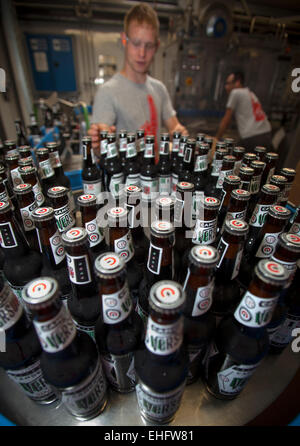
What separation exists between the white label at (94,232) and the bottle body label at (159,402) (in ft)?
1.57

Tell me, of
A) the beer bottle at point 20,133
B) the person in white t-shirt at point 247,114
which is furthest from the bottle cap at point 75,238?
the person in white t-shirt at point 247,114

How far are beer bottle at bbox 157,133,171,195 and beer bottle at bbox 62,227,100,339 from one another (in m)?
0.79

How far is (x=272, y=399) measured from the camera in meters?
0.74

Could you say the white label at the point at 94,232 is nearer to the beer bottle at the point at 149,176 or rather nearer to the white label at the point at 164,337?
the white label at the point at 164,337

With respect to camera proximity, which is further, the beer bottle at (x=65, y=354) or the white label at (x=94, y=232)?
the white label at (x=94, y=232)

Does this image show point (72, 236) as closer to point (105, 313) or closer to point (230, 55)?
point (105, 313)

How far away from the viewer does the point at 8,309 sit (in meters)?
0.57

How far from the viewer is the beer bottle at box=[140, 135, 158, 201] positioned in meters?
1.36

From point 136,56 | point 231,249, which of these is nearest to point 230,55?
point 136,56

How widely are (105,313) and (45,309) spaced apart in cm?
17

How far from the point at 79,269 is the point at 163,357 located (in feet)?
1.06

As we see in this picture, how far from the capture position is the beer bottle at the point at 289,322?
791 millimetres

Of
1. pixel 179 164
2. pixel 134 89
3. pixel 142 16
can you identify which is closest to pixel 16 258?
pixel 179 164

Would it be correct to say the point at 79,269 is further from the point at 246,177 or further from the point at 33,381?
the point at 246,177
